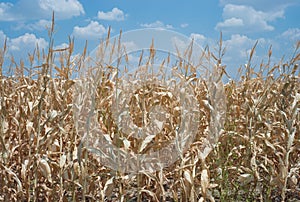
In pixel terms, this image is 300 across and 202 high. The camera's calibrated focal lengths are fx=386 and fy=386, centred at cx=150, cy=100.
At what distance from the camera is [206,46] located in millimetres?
4324

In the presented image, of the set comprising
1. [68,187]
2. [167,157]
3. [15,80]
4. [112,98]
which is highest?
[15,80]

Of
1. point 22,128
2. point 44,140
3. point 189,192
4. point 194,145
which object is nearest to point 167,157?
point 194,145

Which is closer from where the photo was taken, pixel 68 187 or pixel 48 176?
pixel 48 176

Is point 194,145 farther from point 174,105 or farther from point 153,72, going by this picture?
point 153,72

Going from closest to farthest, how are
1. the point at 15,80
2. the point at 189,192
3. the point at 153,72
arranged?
the point at 189,192
the point at 153,72
the point at 15,80

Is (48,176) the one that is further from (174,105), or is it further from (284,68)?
(284,68)

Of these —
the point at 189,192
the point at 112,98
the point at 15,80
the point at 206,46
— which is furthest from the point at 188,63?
the point at 15,80

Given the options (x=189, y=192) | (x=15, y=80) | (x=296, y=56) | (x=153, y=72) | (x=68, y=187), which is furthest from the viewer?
(x=15, y=80)

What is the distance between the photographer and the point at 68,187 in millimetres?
3738

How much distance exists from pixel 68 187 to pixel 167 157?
1027mm

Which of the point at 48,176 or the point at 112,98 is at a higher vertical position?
the point at 112,98

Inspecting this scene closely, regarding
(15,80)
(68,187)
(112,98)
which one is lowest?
(68,187)

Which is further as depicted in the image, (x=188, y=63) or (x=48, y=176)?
(x=188, y=63)

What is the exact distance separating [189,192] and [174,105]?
1560mm
